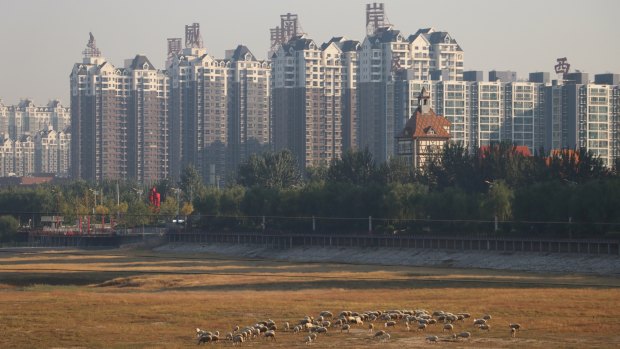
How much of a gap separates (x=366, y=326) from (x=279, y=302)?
14.7m

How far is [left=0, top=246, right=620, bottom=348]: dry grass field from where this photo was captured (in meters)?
67.8

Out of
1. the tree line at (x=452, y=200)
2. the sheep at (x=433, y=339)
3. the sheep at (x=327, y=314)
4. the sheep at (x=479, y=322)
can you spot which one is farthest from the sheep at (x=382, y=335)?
the tree line at (x=452, y=200)

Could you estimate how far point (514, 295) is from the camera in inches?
3479

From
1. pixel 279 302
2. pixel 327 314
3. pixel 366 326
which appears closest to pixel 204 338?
→ pixel 366 326

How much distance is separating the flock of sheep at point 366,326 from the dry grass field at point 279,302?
18.5 inches

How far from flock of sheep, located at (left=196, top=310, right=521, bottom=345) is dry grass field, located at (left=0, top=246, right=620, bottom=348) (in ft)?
1.54

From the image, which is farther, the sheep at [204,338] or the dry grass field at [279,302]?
the dry grass field at [279,302]

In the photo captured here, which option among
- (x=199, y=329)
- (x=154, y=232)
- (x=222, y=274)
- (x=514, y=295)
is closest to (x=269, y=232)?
(x=154, y=232)

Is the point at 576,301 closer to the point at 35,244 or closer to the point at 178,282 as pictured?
the point at 178,282

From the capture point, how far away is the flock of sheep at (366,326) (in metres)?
66.5

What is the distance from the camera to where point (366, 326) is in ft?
234

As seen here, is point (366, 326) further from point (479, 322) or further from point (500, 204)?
point (500, 204)

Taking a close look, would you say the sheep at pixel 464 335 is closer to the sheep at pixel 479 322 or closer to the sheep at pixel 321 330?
the sheep at pixel 479 322

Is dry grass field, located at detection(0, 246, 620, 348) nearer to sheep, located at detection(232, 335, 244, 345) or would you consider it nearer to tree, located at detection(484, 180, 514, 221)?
sheep, located at detection(232, 335, 244, 345)
